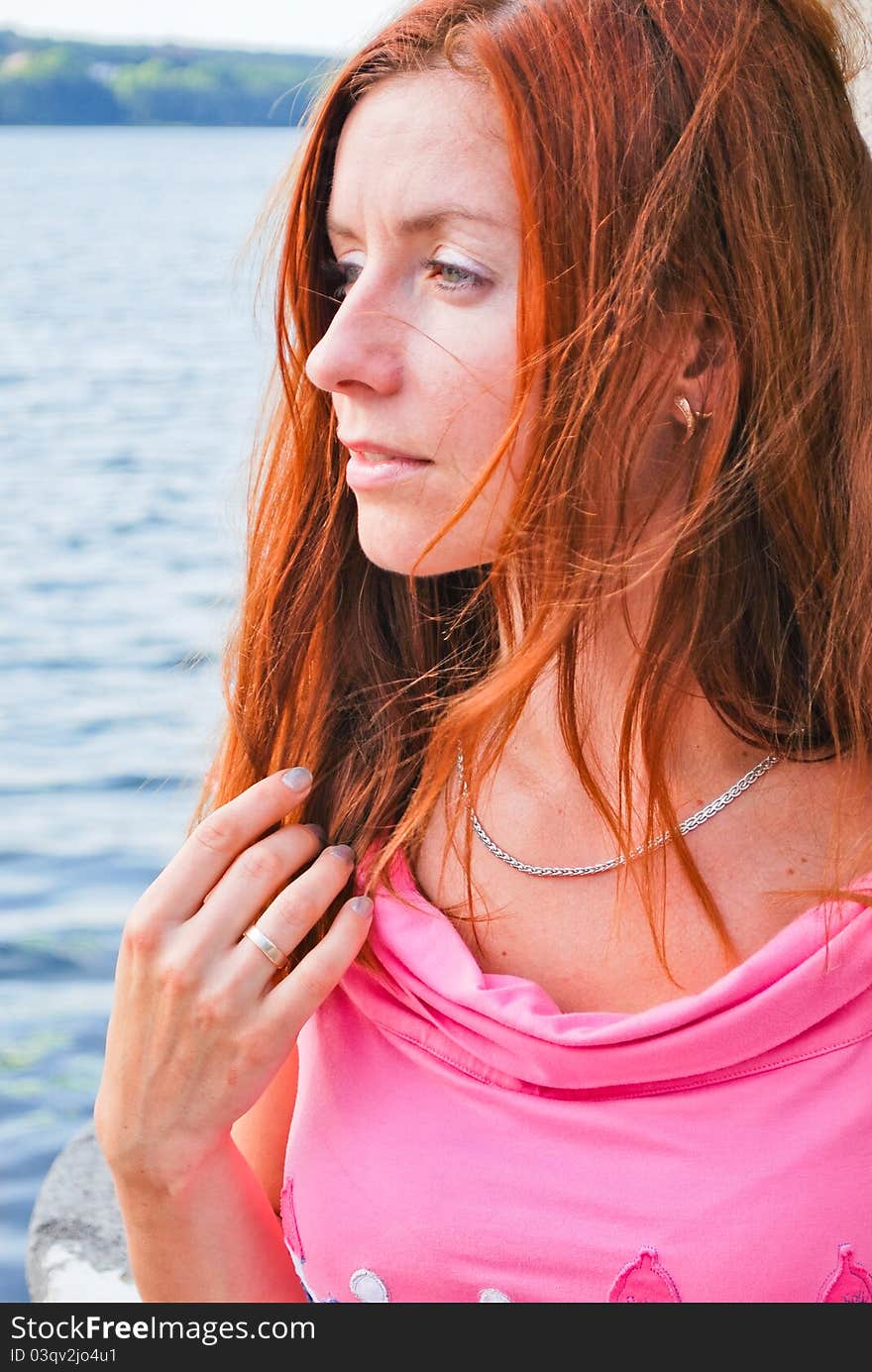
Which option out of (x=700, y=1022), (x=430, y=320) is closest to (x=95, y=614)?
(x=430, y=320)

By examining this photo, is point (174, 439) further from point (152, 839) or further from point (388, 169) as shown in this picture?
point (388, 169)

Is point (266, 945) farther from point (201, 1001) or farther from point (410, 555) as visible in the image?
point (410, 555)

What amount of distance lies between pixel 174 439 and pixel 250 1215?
Result: 10128 millimetres

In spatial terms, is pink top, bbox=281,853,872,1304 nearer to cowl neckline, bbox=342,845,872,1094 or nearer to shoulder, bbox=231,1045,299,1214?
cowl neckline, bbox=342,845,872,1094

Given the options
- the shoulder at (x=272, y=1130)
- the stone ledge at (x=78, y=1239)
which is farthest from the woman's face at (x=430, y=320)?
the stone ledge at (x=78, y=1239)

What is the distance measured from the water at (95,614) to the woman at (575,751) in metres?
0.35

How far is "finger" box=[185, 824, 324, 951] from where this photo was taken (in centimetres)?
142

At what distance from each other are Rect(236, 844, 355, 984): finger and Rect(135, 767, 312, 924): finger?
2.1 inches

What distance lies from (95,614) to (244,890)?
6.25 metres

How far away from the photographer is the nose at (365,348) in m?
1.37

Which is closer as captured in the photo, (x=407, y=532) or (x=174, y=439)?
(x=407, y=532)

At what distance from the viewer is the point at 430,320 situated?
4.51 ft
